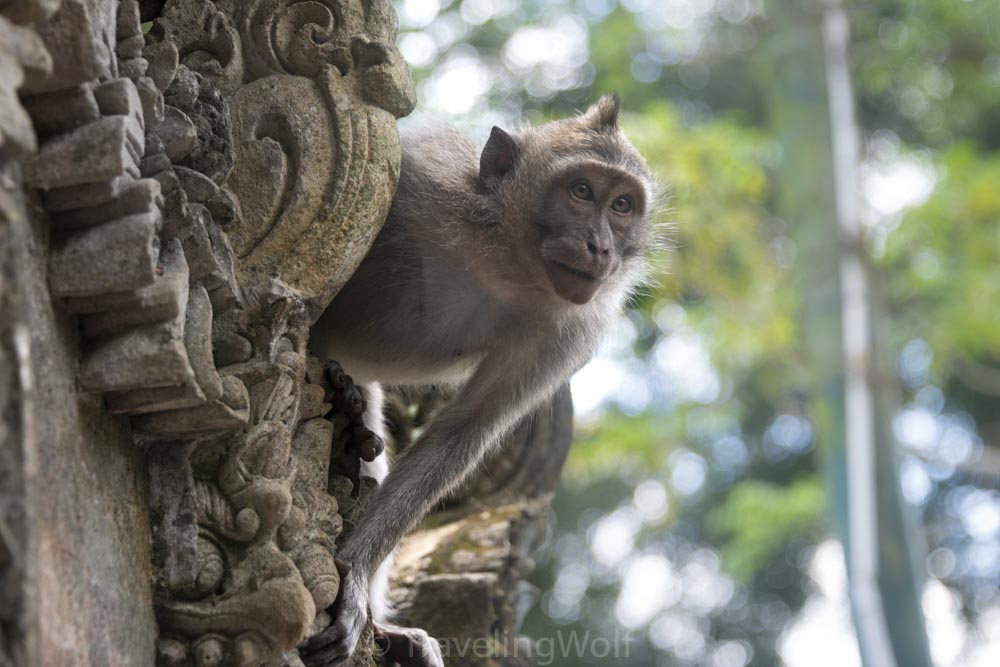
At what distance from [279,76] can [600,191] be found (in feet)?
6.03

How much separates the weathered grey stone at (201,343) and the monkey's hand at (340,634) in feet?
2.63

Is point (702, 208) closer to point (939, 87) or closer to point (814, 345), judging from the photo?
point (814, 345)

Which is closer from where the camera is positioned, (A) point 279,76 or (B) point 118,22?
(B) point 118,22

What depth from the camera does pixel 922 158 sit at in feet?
45.4

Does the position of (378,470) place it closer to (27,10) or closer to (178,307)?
(178,307)

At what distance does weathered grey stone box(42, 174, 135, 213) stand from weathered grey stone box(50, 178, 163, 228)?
0.02m

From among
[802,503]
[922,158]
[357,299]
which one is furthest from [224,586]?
[922,158]

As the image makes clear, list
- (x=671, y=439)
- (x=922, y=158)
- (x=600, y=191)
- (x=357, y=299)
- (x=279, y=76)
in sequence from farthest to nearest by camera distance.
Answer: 1. (x=922, y=158)
2. (x=671, y=439)
3. (x=600, y=191)
4. (x=357, y=299)
5. (x=279, y=76)

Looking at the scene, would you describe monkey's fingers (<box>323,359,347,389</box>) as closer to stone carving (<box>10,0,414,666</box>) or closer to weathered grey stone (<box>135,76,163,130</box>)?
stone carving (<box>10,0,414,666</box>)

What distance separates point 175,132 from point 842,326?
870 centimetres

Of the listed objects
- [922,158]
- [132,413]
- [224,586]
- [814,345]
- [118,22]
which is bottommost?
[224,586]

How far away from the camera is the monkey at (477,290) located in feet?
15.2

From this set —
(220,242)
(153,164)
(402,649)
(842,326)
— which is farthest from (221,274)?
(842,326)

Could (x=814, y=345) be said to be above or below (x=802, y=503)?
above
